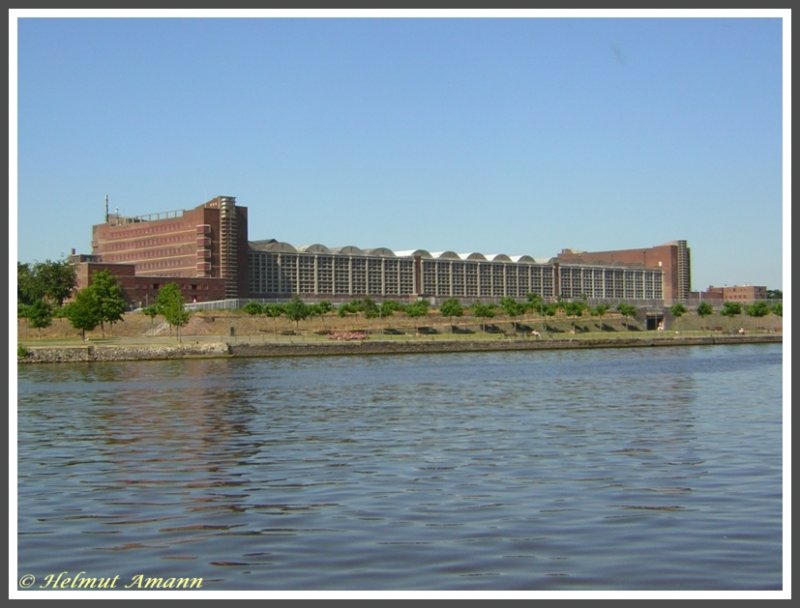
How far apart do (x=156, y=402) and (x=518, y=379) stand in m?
21.3

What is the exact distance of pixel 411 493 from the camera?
67.3 feet

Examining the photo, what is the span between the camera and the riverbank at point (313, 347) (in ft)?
290

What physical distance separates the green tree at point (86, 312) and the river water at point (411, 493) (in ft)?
213

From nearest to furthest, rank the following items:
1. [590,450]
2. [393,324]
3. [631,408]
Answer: [590,450] < [631,408] < [393,324]

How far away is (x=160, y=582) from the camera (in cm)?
1447

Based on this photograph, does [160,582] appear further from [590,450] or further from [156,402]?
[156,402]

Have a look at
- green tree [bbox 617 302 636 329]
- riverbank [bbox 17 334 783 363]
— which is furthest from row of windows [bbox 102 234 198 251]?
green tree [bbox 617 302 636 329]

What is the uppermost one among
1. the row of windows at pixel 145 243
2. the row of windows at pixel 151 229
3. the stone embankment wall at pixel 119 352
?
the row of windows at pixel 151 229

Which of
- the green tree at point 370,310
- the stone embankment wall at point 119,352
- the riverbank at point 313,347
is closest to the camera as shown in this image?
the stone embankment wall at point 119,352

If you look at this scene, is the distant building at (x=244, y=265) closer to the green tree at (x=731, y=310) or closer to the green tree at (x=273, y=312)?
the green tree at (x=273, y=312)

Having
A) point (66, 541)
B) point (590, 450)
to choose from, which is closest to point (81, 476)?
point (66, 541)

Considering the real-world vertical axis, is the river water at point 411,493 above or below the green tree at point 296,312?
below

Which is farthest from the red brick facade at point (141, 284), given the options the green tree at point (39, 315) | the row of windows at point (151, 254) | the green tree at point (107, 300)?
the green tree at point (39, 315)

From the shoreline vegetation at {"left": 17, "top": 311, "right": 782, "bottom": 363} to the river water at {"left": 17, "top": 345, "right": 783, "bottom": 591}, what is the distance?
50.4 meters
